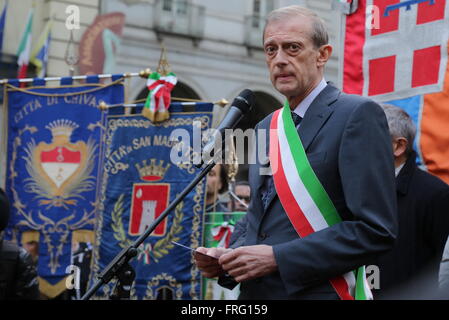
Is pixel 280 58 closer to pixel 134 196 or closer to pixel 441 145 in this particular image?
pixel 441 145

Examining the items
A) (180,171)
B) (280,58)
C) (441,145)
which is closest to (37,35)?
(180,171)

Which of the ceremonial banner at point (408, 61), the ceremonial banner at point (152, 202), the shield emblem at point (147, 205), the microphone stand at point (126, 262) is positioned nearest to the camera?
the microphone stand at point (126, 262)

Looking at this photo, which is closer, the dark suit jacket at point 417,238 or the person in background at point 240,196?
the dark suit jacket at point 417,238

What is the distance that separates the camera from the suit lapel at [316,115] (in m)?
2.38

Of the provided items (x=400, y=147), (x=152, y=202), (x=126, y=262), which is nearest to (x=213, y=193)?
(x=152, y=202)

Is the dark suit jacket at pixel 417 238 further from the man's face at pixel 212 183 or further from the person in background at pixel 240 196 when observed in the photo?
the person in background at pixel 240 196

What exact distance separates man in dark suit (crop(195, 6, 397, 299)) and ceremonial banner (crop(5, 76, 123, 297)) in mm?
4321

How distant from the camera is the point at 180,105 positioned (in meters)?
6.17

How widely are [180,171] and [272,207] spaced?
3.68 m

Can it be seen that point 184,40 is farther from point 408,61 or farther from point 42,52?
point 408,61

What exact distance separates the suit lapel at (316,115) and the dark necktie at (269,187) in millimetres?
27

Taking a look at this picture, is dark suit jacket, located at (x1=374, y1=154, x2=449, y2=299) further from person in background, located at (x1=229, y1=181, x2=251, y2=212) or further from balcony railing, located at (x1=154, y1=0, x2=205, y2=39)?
balcony railing, located at (x1=154, y1=0, x2=205, y2=39)

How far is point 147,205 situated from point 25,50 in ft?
24.5

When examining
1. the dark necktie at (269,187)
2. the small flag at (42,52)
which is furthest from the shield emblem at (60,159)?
the small flag at (42,52)
